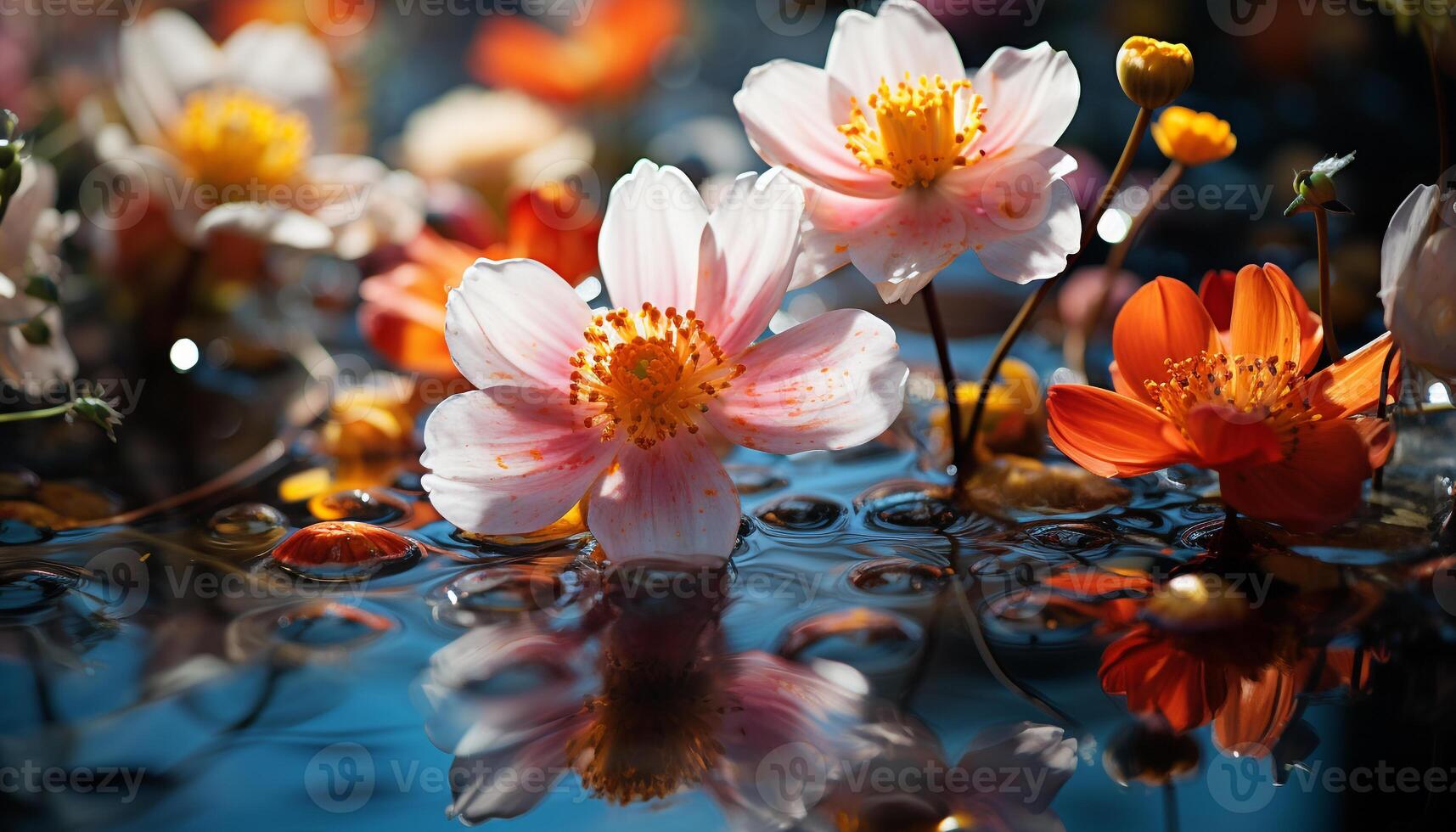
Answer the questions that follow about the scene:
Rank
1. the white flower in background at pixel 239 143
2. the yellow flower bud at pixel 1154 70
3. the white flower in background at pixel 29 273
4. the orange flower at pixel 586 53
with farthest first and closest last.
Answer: the orange flower at pixel 586 53
the white flower in background at pixel 239 143
the white flower in background at pixel 29 273
the yellow flower bud at pixel 1154 70

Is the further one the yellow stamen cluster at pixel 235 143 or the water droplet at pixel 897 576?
the yellow stamen cluster at pixel 235 143

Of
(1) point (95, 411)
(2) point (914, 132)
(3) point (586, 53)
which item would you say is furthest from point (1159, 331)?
(3) point (586, 53)

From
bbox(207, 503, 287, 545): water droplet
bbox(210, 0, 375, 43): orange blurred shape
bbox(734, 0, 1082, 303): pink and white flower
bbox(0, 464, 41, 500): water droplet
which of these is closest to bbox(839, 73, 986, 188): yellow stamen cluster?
bbox(734, 0, 1082, 303): pink and white flower

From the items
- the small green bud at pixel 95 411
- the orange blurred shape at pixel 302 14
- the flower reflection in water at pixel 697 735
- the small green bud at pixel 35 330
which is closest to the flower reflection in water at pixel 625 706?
the flower reflection in water at pixel 697 735

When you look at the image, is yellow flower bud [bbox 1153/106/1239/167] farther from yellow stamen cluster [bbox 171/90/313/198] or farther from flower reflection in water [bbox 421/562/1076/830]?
yellow stamen cluster [bbox 171/90/313/198]

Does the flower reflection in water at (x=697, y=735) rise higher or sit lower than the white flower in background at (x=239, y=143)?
lower

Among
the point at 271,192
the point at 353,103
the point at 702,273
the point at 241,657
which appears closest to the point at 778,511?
the point at 702,273

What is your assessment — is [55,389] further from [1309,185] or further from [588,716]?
[1309,185]

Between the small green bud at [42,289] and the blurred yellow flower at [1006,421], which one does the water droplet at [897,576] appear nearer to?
the blurred yellow flower at [1006,421]
